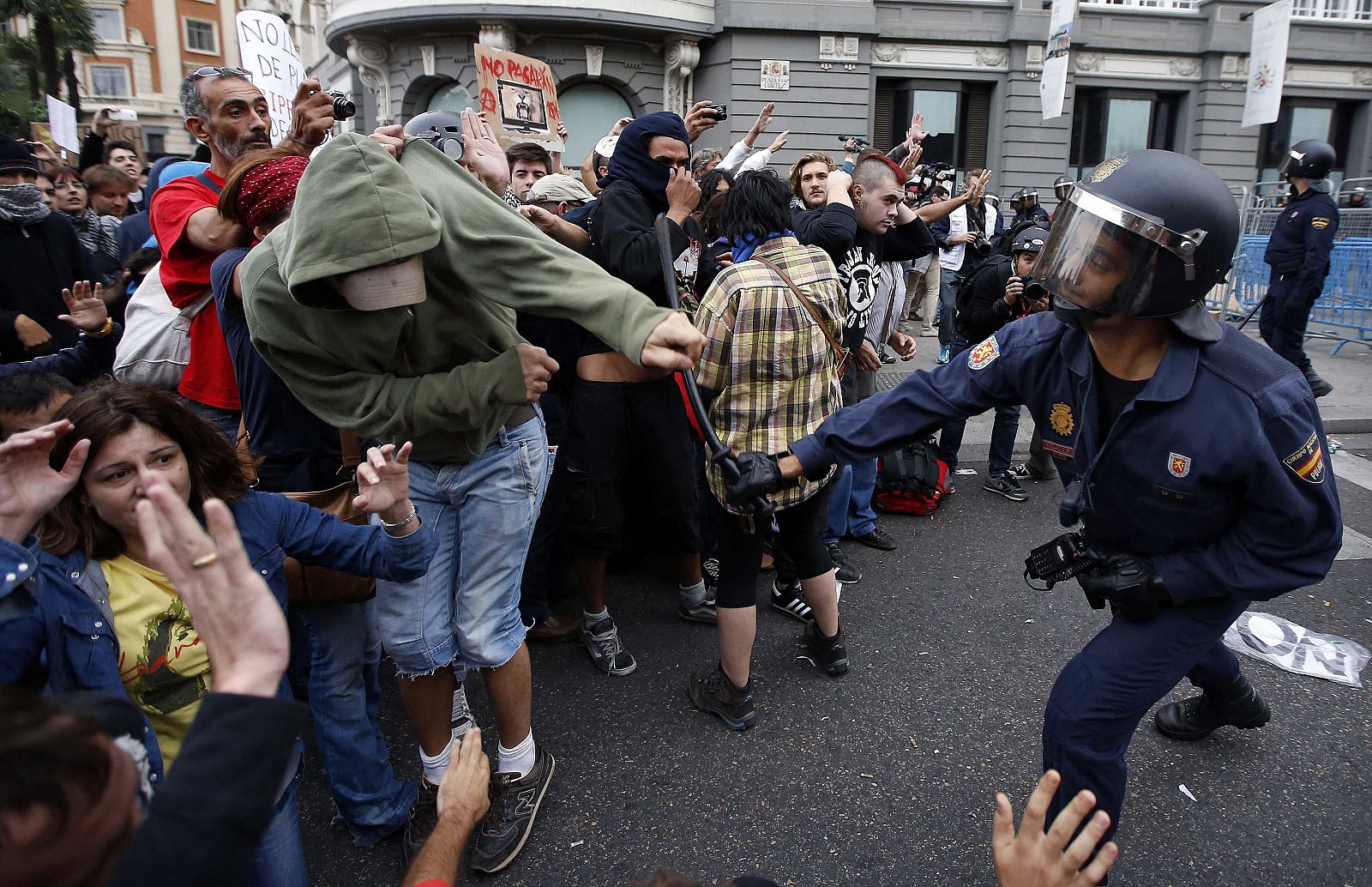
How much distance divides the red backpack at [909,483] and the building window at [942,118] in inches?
586

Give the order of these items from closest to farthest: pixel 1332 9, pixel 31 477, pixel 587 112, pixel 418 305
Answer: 1. pixel 31 477
2. pixel 418 305
3. pixel 587 112
4. pixel 1332 9

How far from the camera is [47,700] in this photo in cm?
84

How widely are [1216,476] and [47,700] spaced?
7.05ft

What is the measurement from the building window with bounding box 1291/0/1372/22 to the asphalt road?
23211 mm

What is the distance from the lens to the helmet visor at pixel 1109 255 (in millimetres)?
1939

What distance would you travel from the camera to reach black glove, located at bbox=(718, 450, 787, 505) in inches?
85.9

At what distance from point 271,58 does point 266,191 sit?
2.69 m

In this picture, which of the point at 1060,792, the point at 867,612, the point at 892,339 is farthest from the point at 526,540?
the point at 892,339

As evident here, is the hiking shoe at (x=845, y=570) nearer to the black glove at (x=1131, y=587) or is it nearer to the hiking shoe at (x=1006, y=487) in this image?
the hiking shoe at (x=1006, y=487)

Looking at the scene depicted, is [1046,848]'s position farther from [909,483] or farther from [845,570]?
[909,483]

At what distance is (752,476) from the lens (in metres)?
2.19

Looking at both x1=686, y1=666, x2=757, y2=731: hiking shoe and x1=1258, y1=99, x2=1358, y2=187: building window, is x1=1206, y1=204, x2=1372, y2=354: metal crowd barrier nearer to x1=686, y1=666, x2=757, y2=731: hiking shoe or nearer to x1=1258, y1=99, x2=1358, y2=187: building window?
x1=686, y1=666, x2=757, y2=731: hiking shoe

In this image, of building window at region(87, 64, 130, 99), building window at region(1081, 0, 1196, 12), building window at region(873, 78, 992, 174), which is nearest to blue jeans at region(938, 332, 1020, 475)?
building window at region(873, 78, 992, 174)

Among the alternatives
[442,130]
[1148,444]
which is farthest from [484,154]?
[1148,444]
